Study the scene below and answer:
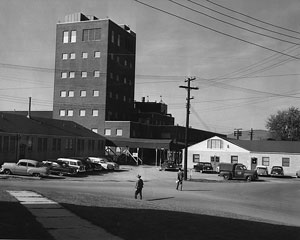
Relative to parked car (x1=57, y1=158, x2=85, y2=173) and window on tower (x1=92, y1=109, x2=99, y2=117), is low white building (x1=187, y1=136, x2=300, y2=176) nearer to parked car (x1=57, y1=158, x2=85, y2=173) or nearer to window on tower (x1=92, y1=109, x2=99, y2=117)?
parked car (x1=57, y1=158, x2=85, y2=173)

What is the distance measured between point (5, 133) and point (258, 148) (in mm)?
38230

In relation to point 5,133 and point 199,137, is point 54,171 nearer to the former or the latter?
point 5,133

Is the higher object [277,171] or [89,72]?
[89,72]

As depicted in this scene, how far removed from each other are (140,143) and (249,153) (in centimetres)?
2142

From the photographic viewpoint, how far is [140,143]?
8162 cm

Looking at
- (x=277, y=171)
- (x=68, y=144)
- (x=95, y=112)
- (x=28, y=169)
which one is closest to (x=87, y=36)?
(x=95, y=112)

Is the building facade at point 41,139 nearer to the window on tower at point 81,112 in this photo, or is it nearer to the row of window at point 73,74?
the window on tower at point 81,112

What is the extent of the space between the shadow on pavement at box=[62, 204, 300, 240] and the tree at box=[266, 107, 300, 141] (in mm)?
101781

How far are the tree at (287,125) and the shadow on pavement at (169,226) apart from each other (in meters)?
102

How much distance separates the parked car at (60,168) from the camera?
147 ft

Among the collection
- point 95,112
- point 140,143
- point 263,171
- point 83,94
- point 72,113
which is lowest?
point 263,171

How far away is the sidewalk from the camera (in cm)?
1110

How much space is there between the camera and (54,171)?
44.8m

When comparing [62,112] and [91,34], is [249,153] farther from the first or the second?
[91,34]
